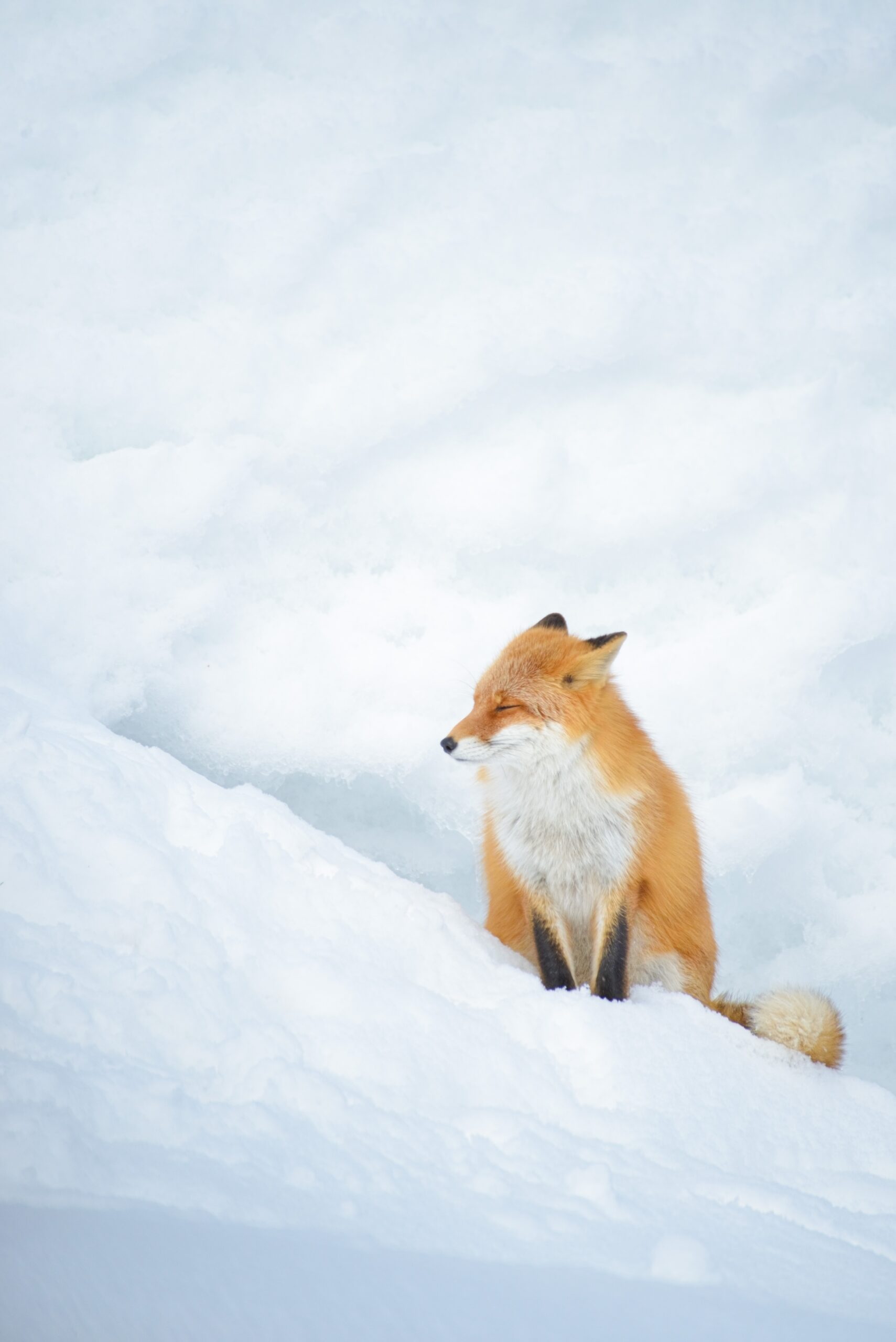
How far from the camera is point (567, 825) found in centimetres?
232

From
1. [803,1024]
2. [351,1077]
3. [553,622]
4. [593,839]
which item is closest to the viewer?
[351,1077]

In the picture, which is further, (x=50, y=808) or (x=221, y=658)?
(x=221, y=658)

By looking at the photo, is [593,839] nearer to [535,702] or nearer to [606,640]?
[535,702]

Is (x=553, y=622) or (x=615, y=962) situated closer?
(x=615, y=962)

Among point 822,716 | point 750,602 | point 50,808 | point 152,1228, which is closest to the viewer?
point 152,1228

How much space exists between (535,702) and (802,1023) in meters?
1.09

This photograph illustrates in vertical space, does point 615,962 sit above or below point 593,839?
below

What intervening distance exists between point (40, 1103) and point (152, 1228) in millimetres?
240

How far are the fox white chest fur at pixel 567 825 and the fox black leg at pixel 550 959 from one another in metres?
0.08

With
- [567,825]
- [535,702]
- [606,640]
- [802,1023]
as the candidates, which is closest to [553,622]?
[606,640]

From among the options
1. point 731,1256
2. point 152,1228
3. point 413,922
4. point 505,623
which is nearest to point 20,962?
point 152,1228

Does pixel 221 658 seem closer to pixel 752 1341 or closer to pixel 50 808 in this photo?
pixel 50 808

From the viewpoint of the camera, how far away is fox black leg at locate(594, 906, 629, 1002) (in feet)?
7.26

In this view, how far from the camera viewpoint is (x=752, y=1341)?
1.03 metres
